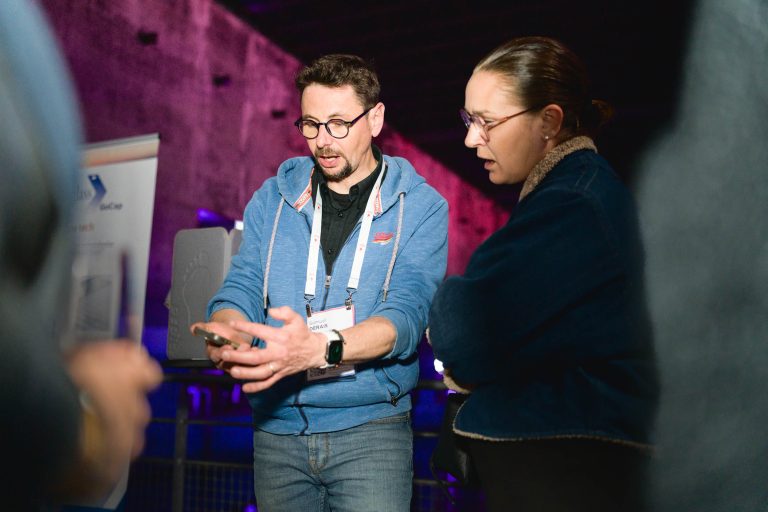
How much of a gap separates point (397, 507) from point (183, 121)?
4664mm

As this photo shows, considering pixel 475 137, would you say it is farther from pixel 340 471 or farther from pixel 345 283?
pixel 340 471

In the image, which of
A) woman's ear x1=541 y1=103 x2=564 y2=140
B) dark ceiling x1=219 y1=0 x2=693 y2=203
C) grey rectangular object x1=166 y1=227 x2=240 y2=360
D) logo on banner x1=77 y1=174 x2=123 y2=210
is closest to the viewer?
woman's ear x1=541 y1=103 x2=564 y2=140

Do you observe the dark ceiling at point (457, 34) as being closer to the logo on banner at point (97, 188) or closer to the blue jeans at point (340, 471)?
the logo on banner at point (97, 188)

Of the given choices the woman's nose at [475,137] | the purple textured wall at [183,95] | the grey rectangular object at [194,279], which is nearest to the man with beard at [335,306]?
the woman's nose at [475,137]

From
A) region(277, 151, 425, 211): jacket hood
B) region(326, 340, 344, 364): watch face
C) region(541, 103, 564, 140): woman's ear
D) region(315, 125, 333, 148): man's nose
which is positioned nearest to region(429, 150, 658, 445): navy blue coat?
region(541, 103, 564, 140): woman's ear

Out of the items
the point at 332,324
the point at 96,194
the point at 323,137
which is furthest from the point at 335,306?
the point at 96,194

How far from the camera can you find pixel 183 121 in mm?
5332

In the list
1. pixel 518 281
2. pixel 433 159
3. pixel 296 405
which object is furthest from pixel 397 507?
pixel 433 159

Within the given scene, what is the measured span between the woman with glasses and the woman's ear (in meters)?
0.13

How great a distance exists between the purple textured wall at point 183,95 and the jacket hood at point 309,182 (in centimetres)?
311

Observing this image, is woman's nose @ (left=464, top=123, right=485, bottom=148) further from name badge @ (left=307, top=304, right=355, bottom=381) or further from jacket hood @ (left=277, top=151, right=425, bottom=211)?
name badge @ (left=307, top=304, right=355, bottom=381)

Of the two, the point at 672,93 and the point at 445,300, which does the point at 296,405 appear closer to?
the point at 445,300

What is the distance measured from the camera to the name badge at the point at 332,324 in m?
1.57

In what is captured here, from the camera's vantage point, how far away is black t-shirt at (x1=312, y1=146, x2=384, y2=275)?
5.75 ft
